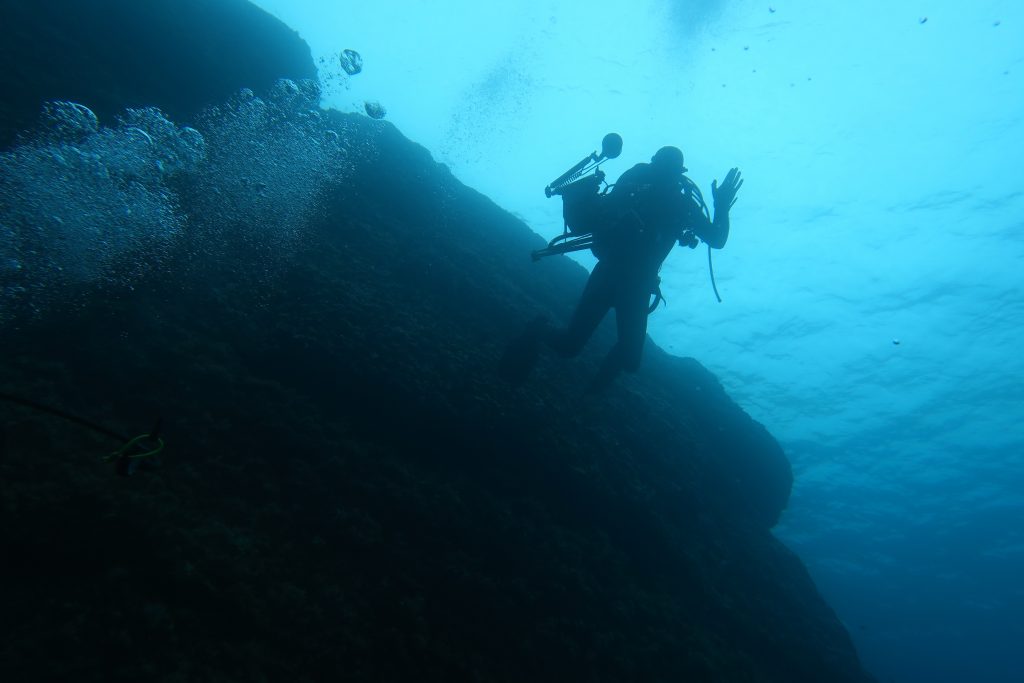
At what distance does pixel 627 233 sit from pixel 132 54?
9.90 m

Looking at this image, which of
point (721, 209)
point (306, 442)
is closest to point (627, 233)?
point (721, 209)

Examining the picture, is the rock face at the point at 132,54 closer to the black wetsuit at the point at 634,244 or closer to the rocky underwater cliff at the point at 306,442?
the rocky underwater cliff at the point at 306,442

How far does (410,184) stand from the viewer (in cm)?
1056

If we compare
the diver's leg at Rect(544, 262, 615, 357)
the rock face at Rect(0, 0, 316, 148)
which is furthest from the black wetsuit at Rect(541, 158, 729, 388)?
the rock face at Rect(0, 0, 316, 148)

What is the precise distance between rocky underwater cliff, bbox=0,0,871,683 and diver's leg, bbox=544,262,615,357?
1278mm

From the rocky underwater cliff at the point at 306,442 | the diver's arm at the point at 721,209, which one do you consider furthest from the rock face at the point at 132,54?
the diver's arm at the point at 721,209

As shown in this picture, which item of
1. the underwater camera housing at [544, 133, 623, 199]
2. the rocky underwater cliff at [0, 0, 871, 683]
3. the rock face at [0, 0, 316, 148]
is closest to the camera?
the rocky underwater cliff at [0, 0, 871, 683]

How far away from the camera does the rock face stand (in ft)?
23.3

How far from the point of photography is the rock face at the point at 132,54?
709 centimetres

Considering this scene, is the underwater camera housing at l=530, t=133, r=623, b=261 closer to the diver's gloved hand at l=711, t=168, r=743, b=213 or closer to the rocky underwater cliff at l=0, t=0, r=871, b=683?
the diver's gloved hand at l=711, t=168, r=743, b=213

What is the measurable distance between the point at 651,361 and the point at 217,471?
9150mm

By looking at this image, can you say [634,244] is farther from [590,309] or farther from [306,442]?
[306,442]

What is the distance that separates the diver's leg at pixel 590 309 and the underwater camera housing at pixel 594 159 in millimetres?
1127

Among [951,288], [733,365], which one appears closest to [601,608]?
[951,288]
